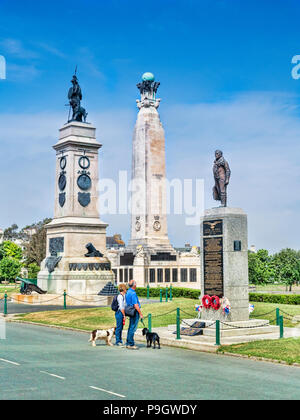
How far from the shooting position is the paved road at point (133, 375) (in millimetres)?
9969

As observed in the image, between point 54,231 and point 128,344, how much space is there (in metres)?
20.1

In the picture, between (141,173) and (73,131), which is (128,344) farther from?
(141,173)

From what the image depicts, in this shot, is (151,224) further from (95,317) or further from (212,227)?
(212,227)

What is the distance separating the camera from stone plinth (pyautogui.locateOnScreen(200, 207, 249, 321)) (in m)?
17.9

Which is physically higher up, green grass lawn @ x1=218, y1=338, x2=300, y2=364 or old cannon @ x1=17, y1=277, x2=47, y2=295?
old cannon @ x1=17, y1=277, x2=47, y2=295

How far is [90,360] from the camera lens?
1372 cm

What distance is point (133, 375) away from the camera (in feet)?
38.3

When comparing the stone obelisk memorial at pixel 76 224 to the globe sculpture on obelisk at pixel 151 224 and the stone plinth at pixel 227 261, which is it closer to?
the stone plinth at pixel 227 261

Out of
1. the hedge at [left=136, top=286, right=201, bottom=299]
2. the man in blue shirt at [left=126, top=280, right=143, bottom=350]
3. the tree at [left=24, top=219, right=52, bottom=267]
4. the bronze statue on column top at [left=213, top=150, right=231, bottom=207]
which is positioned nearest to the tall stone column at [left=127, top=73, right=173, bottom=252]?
the tree at [left=24, top=219, right=52, bottom=267]

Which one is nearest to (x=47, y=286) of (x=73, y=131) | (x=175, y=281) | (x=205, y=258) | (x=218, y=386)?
(x=73, y=131)

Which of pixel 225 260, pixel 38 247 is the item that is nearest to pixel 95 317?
pixel 225 260

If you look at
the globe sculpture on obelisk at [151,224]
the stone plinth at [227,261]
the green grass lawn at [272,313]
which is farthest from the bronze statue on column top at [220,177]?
the globe sculpture on obelisk at [151,224]

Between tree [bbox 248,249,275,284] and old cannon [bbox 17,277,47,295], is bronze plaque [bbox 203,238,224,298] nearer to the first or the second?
old cannon [bbox 17,277,47,295]
